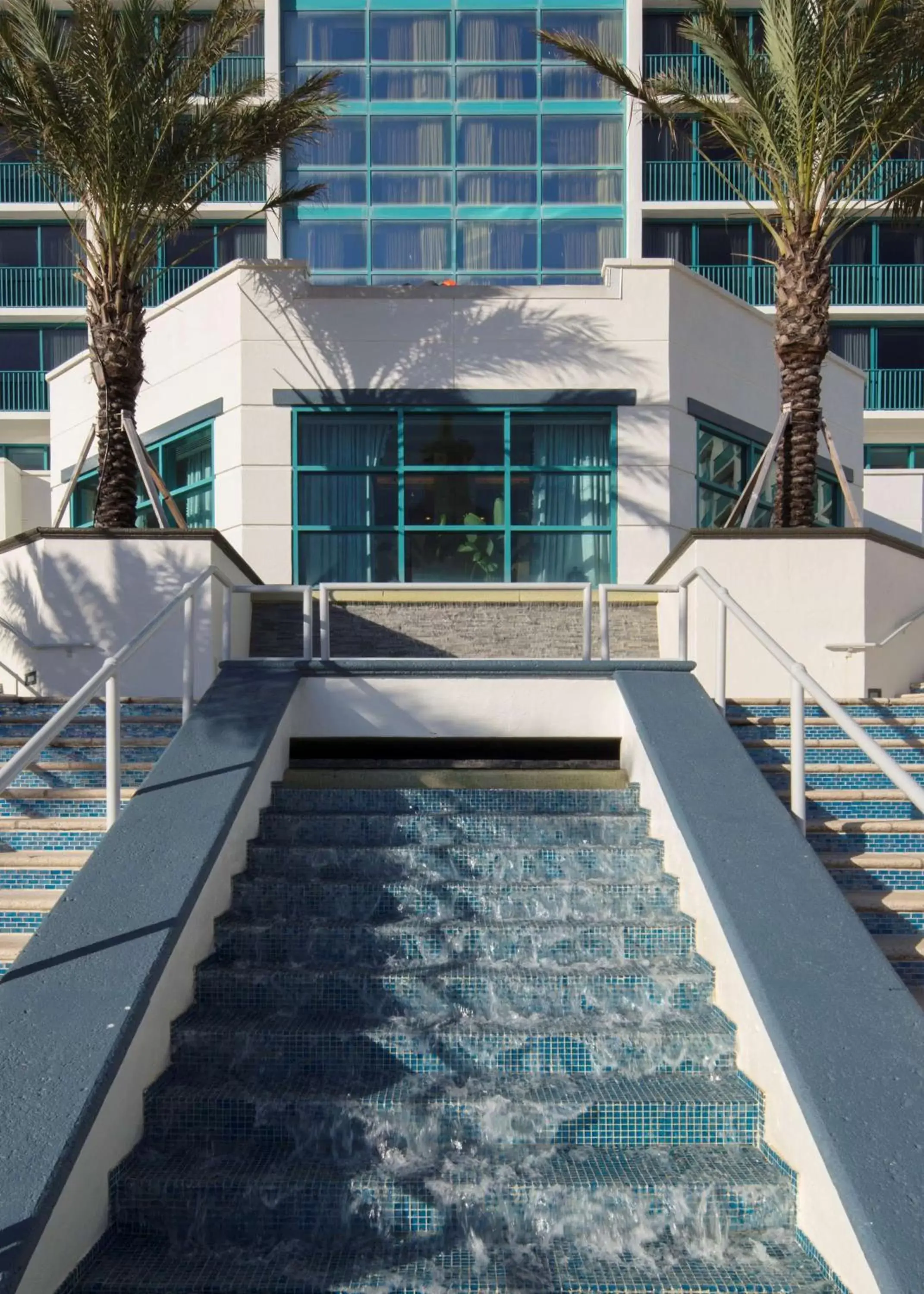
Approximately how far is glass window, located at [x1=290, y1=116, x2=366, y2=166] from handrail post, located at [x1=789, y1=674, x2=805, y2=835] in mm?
22334

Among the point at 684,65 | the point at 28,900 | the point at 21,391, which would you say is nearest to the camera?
the point at 28,900

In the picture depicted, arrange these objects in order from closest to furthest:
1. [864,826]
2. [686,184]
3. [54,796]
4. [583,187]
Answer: [864,826] < [54,796] < [583,187] < [686,184]

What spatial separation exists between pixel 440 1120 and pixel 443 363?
34.8 ft

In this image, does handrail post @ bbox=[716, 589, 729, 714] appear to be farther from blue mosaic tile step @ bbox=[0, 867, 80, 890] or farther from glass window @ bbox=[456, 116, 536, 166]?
glass window @ bbox=[456, 116, 536, 166]

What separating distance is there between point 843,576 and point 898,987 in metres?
5.82

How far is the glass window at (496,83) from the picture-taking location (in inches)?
1024

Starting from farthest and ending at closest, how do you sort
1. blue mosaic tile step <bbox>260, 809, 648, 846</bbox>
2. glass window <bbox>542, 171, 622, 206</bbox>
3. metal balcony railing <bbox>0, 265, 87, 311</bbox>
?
metal balcony railing <bbox>0, 265, 87, 311</bbox>, glass window <bbox>542, 171, 622, 206</bbox>, blue mosaic tile step <bbox>260, 809, 648, 846</bbox>

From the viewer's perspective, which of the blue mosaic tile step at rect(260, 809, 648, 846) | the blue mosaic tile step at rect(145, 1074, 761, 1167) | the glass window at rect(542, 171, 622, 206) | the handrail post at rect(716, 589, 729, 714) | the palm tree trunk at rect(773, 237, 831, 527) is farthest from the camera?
the glass window at rect(542, 171, 622, 206)

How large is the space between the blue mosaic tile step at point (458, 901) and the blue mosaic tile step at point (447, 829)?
1.90 feet

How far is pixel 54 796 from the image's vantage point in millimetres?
7324

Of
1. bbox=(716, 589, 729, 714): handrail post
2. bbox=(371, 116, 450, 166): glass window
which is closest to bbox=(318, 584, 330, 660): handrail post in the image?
bbox=(716, 589, 729, 714): handrail post

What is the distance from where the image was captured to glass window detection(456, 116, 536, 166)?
26.2m

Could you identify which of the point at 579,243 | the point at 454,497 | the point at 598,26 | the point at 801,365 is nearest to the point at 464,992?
the point at 801,365

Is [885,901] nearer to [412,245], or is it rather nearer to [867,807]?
[867,807]
